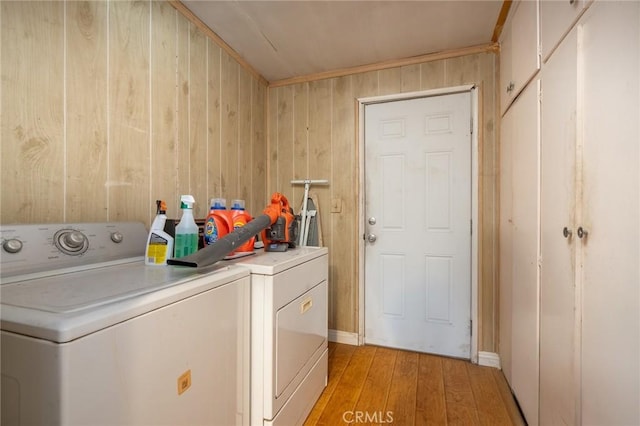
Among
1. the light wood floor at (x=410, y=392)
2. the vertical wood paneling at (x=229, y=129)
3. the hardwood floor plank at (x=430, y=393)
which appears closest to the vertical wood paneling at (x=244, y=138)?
the vertical wood paneling at (x=229, y=129)

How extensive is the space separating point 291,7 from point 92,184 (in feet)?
4.68

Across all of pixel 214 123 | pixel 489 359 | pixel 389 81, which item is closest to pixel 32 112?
pixel 214 123

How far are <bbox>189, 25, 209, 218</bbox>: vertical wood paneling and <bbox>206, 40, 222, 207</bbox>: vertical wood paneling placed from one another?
31mm

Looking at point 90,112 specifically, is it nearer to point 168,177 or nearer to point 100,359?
point 168,177

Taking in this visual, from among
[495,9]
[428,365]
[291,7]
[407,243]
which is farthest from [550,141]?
[428,365]

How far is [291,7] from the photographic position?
1.65 m

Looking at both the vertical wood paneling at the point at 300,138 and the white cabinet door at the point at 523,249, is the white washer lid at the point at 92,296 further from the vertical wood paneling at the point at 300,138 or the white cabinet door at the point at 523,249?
the vertical wood paneling at the point at 300,138

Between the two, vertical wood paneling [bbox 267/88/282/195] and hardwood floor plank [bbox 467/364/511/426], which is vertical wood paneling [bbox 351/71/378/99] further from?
hardwood floor plank [bbox 467/364/511/426]

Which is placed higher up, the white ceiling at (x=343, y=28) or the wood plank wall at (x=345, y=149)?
the white ceiling at (x=343, y=28)

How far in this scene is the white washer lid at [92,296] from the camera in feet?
1.72

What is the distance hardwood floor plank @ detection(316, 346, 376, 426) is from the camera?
1.50m

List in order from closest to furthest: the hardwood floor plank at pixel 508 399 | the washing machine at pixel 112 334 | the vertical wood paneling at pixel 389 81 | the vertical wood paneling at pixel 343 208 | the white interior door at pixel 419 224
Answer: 1. the washing machine at pixel 112 334
2. the hardwood floor plank at pixel 508 399
3. the white interior door at pixel 419 224
4. the vertical wood paneling at pixel 389 81
5. the vertical wood paneling at pixel 343 208

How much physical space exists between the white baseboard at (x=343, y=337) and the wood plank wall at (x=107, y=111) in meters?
1.46

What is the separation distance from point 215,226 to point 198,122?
87 cm
